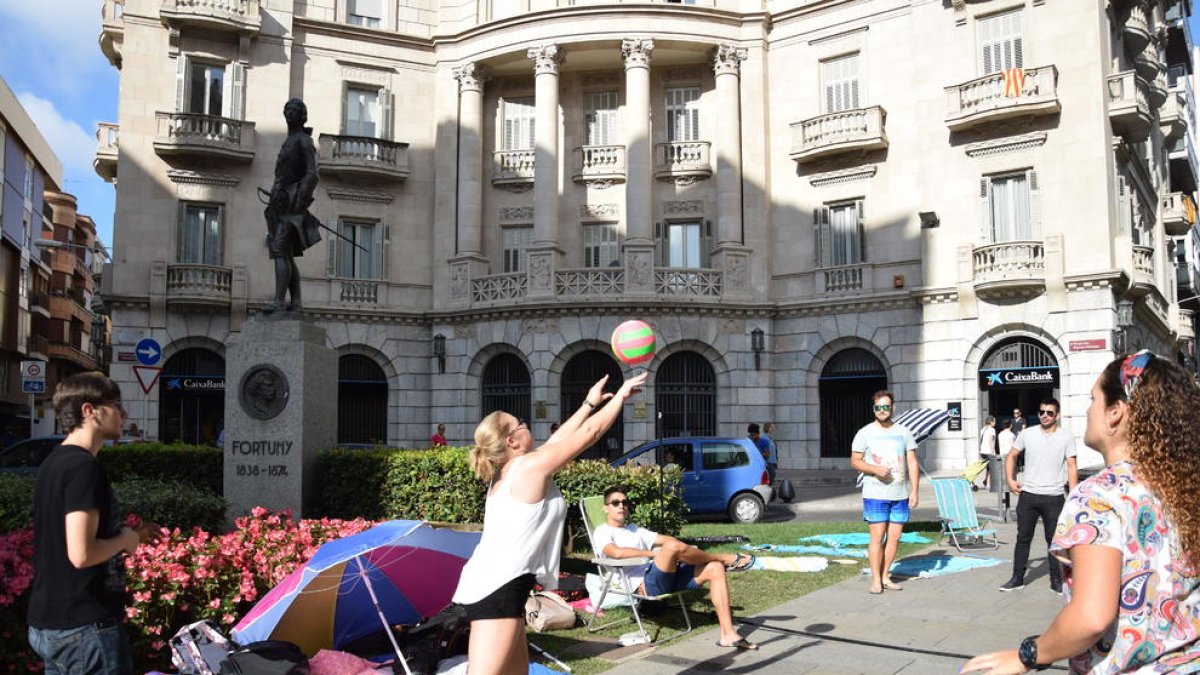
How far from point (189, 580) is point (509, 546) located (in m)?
3.47

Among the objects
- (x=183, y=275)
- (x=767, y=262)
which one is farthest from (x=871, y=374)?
(x=183, y=275)

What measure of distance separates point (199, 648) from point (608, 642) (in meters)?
3.31

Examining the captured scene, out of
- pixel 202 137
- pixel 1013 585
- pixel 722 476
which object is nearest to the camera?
pixel 1013 585

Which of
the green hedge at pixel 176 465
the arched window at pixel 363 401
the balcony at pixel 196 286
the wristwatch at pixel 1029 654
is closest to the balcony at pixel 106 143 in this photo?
the balcony at pixel 196 286

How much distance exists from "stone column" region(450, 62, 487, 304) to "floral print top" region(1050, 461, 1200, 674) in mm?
26874

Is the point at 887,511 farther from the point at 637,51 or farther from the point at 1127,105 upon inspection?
the point at 637,51

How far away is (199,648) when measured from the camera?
5.90 m

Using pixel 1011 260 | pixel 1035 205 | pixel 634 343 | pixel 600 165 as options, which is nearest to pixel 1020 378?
pixel 1011 260

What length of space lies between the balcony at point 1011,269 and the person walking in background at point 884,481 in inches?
612

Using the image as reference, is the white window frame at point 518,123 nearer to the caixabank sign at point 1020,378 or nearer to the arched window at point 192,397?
the arched window at point 192,397

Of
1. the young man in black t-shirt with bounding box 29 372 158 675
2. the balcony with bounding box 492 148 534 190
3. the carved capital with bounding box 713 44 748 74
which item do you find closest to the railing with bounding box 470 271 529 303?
the balcony with bounding box 492 148 534 190

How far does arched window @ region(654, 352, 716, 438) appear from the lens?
2772 centimetres

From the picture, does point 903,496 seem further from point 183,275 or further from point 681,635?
point 183,275

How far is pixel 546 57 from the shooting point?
2869cm
